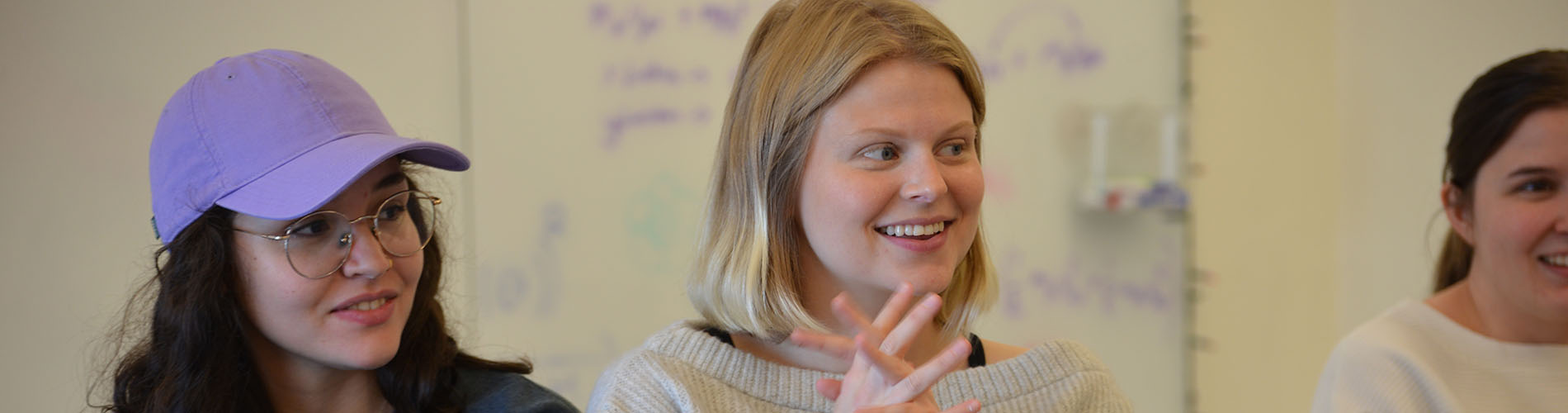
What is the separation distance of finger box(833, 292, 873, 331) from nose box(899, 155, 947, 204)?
6.8 inches

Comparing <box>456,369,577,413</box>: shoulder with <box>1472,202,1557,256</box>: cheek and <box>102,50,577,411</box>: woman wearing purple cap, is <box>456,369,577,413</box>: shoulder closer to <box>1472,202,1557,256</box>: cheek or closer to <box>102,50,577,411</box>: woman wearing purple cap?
<box>102,50,577,411</box>: woman wearing purple cap

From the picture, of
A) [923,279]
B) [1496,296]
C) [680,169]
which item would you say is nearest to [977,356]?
[923,279]

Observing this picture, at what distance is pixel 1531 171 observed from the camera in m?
1.60

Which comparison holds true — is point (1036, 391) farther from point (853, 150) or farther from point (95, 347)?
point (95, 347)

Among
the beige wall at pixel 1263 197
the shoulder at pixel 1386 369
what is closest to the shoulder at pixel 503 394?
the shoulder at pixel 1386 369

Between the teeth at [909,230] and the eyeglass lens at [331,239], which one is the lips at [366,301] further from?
the teeth at [909,230]

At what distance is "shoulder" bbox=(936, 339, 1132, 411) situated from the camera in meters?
1.36

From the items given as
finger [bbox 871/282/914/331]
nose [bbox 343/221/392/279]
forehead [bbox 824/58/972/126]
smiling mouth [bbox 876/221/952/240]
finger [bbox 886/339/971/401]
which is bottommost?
finger [bbox 886/339/971/401]

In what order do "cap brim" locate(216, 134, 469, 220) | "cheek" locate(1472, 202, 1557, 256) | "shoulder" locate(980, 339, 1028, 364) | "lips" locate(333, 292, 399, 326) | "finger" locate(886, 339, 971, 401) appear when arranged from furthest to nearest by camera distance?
"cheek" locate(1472, 202, 1557, 256) → "shoulder" locate(980, 339, 1028, 364) → "lips" locate(333, 292, 399, 326) → "cap brim" locate(216, 134, 469, 220) → "finger" locate(886, 339, 971, 401)

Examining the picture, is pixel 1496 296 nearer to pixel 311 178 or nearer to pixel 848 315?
pixel 848 315

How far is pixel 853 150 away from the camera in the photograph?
1277 millimetres

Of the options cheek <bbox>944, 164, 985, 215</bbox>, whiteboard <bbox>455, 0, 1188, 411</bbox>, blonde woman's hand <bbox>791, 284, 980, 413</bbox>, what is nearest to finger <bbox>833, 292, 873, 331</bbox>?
blonde woman's hand <bbox>791, 284, 980, 413</bbox>

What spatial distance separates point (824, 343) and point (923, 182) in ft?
0.76

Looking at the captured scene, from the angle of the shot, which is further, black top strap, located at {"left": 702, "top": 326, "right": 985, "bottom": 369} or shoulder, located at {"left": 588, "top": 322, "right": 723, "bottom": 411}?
black top strap, located at {"left": 702, "top": 326, "right": 985, "bottom": 369}
